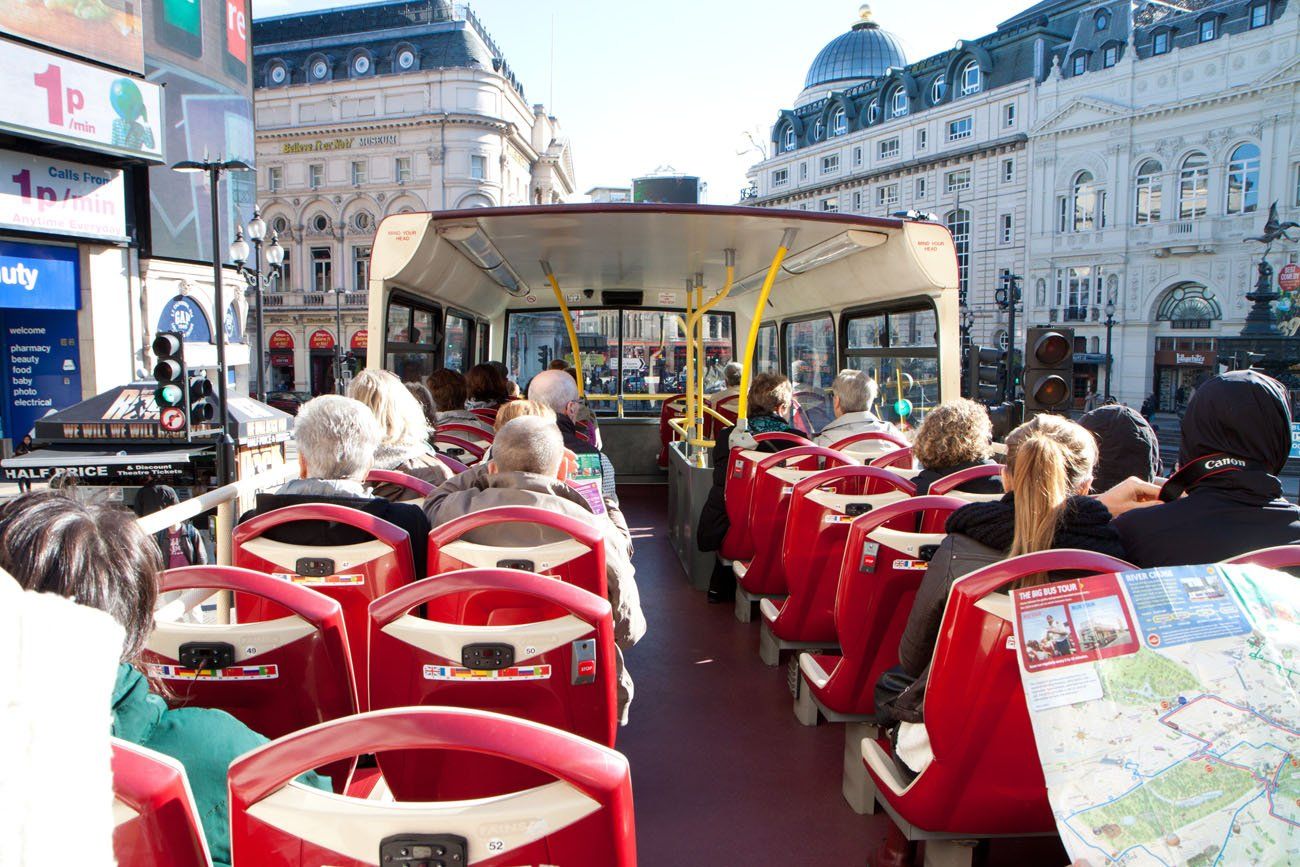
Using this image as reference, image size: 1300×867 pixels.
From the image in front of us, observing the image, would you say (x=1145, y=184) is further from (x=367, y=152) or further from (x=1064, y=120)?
(x=367, y=152)

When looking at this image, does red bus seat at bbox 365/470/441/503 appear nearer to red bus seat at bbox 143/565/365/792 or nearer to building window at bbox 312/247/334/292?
red bus seat at bbox 143/565/365/792

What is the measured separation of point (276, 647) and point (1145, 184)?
49.3 metres

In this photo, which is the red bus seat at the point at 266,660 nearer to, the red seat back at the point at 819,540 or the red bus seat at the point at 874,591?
the red bus seat at the point at 874,591

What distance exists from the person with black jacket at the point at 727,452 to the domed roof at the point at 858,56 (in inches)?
2662

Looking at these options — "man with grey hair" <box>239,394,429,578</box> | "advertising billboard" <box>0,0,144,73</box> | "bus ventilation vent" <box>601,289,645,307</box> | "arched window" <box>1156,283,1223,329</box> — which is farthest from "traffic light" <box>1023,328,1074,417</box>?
"arched window" <box>1156,283,1223,329</box>

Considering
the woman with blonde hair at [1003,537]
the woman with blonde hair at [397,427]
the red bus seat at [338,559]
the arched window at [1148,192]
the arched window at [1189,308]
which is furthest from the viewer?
the arched window at [1148,192]

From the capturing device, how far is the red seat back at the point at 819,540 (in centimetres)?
333

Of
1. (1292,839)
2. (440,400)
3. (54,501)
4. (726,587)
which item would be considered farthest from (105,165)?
(1292,839)

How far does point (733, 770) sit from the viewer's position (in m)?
3.33

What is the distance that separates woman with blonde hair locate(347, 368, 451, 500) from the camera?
4.06m

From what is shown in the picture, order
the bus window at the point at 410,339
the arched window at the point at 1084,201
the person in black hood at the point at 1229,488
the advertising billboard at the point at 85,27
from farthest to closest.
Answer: the arched window at the point at 1084,201 → the advertising billboard at the point at 85,27 → the bus window at the point at 410,339 → the person in black hood at the point at 1229,488

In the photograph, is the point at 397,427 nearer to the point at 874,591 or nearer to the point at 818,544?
the point at 818,544

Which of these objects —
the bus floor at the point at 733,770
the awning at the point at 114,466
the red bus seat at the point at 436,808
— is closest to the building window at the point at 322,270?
the awning at the point at 114,466

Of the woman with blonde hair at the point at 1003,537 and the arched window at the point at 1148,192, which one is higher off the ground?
the arched window at the point at 1148,192
